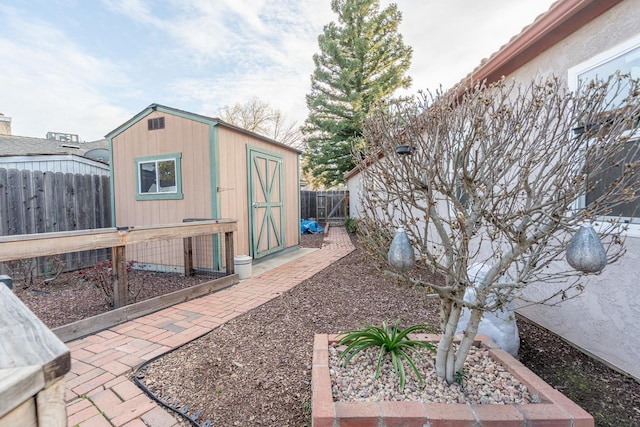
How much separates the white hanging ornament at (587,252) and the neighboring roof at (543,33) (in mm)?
1082

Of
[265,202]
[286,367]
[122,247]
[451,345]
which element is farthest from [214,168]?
[451,345]

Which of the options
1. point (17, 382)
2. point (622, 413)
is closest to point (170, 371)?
point (17, 382)

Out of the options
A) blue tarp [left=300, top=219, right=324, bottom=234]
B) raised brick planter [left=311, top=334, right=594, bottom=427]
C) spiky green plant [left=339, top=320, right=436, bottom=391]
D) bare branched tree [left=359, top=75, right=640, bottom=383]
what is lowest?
raised brick planter [left=311, top=334, right=594, bottom=427]

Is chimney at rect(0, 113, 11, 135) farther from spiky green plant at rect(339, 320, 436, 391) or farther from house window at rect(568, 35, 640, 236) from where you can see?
house window at rect(568, 35, 640, 236)

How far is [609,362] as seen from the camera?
2.31 metres

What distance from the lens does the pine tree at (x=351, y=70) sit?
14.3 metres

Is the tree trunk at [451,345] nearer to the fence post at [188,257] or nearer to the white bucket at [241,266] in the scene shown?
the white bucket at [241,266]

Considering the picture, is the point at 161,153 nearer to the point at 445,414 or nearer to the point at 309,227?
the point at 445,414

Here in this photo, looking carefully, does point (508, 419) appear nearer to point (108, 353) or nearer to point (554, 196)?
point (554, 196)

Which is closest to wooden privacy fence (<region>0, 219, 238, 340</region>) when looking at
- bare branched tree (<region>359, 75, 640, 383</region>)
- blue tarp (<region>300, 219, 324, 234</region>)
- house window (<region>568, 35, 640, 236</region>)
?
bare branched tree (<region>359, 75, 640, 383</region>)

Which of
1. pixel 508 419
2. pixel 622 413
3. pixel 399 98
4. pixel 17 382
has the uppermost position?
pixel 399 98

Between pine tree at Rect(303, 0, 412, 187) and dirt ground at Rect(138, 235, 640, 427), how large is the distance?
11.6m

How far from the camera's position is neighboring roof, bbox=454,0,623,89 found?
2320 millimetres

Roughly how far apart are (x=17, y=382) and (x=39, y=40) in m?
8.10
